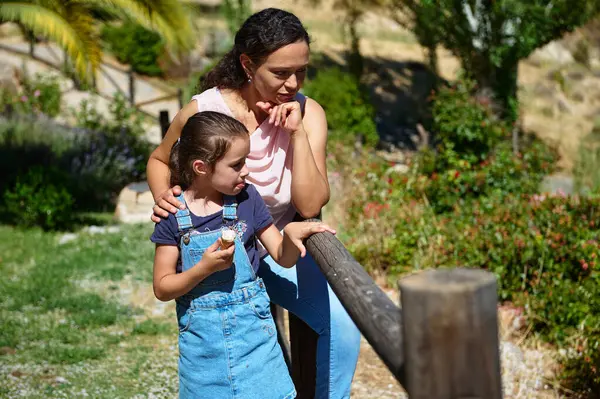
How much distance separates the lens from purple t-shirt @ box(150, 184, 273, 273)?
2.52 meters

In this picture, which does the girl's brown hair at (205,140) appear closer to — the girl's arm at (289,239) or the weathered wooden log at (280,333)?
the girl's arm at (289,239)

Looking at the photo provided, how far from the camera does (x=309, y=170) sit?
272cm

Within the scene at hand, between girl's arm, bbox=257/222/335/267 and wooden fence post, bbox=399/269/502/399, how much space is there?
3.63 feet

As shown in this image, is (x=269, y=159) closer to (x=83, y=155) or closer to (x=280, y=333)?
(x=280, y=333)

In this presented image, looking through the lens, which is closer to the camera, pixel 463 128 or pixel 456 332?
pixel 456 332

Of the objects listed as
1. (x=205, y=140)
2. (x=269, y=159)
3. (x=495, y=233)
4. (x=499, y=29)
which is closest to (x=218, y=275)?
(x=205, y=140)

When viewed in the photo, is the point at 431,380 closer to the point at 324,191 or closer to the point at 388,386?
the point at 324,191

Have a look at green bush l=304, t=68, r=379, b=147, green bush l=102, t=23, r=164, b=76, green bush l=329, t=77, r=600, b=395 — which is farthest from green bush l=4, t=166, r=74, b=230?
green bush l=102, t=23, r=164, b=76

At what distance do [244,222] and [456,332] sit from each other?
4.48ft

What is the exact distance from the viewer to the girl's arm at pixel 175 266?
2346 mm

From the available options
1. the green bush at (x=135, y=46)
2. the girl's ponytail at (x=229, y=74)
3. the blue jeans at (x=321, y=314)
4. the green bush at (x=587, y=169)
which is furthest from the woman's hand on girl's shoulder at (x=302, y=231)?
the green bush at (x=135, y=46)

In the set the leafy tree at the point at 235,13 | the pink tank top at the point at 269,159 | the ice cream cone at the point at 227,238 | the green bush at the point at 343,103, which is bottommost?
Result: the green bush at the point at 343,103

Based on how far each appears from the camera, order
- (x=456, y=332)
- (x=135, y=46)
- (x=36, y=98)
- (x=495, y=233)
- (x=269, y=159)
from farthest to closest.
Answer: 1. (x=135, y=46)
2. (x=36, y=98)
3. (x=495, y=233)
4. (x=269, y=159)
5. (x=456, y=332)

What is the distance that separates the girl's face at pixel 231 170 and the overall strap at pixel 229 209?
0.07m
